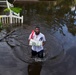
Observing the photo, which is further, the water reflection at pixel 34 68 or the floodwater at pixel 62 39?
the floodwater at pixel 62 39

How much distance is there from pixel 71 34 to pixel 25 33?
3201 millimetres

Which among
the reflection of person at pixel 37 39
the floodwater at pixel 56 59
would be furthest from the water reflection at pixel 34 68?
the reflection of person at pixel 37 39

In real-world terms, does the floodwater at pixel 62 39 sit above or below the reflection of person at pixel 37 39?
below

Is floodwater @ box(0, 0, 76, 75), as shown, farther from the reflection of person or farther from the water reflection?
the reflection of person

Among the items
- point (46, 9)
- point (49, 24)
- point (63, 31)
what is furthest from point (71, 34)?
point (46, 9)

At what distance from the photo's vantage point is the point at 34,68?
1031cm

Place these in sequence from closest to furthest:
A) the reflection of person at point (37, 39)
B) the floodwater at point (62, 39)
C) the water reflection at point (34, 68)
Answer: the water reflection at point (34, 68) → the floodwater at point (62, 39) → the reflection of person at point (37, 39)

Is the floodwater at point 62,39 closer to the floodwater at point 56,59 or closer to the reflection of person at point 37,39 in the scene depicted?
the floodwater at point 56,59

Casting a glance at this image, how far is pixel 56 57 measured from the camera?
11625 mm

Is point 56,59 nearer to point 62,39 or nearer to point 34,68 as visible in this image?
point 34,68

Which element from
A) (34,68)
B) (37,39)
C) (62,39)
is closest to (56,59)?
(34,68)

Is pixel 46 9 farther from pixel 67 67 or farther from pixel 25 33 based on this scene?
pixel 67 67

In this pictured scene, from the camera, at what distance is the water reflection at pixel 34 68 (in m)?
9.86

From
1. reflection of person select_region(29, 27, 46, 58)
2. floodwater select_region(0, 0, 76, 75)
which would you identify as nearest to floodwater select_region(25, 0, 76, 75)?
floodwater select_region(0, 0, 76, 75)
